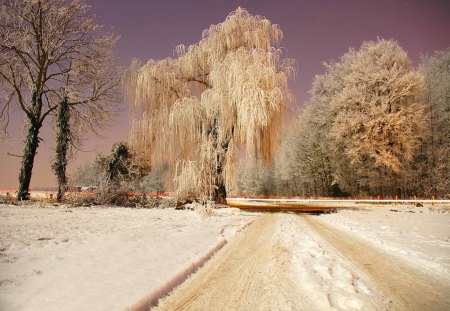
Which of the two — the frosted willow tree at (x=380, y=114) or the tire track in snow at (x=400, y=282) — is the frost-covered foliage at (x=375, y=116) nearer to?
the frosted willow tree at (x=380, y=114)

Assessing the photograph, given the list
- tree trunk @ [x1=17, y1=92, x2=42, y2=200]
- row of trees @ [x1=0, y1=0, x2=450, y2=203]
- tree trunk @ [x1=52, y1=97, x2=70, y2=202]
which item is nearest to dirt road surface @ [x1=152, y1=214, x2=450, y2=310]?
row of trees @ [x1=0, y1=0, x2=450, y2=203]

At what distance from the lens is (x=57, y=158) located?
1596 cm

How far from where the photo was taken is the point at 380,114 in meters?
24.3

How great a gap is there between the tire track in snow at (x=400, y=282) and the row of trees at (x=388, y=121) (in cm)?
1630

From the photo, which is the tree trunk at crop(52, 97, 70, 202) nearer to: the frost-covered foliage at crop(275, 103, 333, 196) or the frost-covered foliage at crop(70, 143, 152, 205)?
the frost-covered foliage at crop(70, 143, 152, 205)

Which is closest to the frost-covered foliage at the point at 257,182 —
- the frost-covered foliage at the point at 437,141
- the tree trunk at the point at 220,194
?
the frost-covered foliage at the point at 437,141

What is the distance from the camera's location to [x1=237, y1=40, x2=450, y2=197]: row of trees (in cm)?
2389

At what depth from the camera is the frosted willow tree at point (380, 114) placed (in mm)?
23656

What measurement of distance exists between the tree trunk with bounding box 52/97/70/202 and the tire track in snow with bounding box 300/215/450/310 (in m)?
14.4

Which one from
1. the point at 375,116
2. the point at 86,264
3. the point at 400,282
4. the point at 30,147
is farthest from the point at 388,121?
the point at 86,264

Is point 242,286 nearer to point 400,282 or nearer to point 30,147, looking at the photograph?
point 400,282

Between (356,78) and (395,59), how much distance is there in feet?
11.6

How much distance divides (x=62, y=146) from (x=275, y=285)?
1567cm

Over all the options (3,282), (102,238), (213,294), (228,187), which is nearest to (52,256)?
(3,282)
